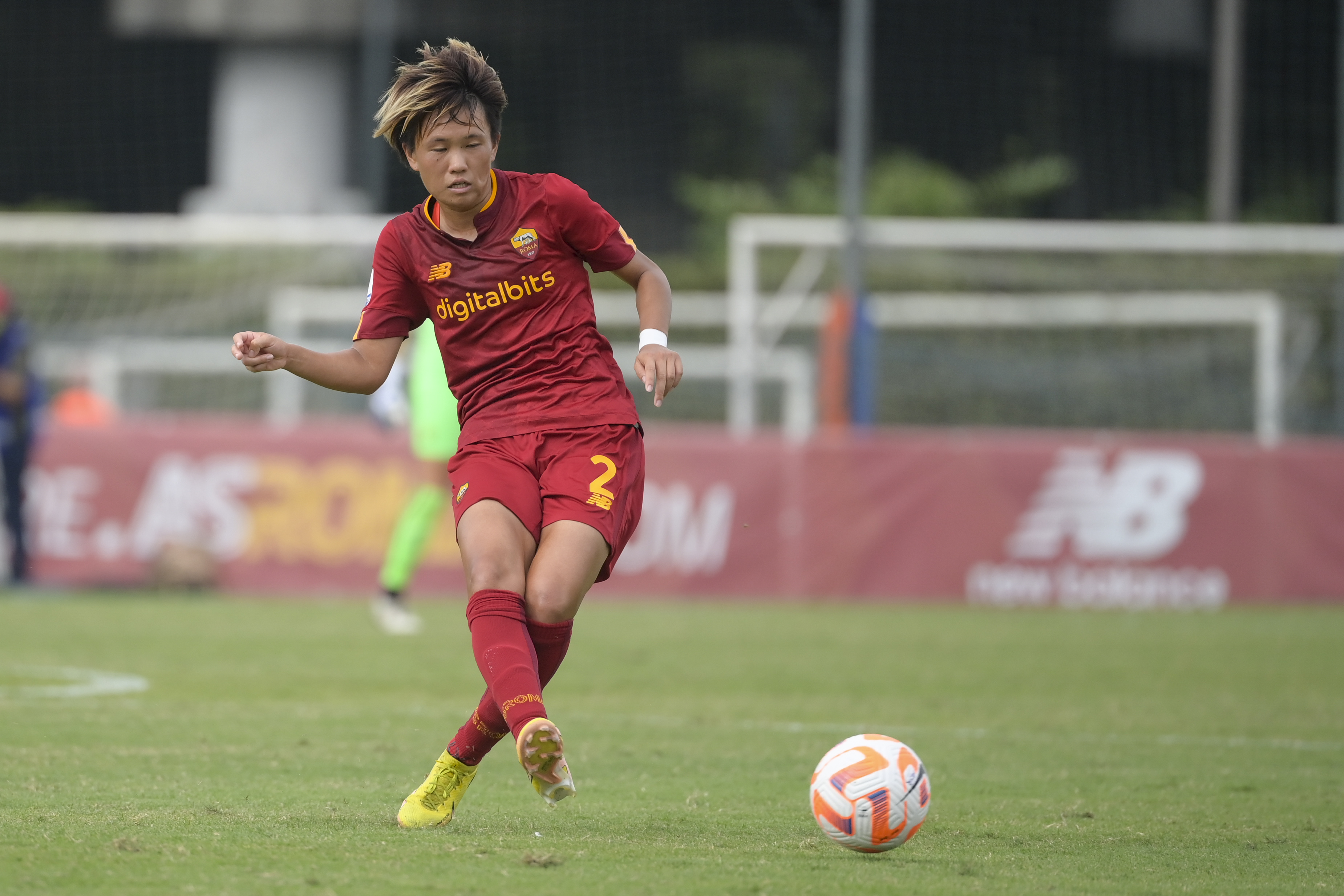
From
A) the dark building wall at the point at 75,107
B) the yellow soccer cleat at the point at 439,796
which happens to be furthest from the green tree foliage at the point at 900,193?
the yellow soccer cleat at the point at 439,796

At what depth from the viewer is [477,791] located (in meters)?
5.90

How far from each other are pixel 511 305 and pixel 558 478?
21.3 inches

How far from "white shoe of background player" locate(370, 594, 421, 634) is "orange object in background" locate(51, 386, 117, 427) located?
640 cm

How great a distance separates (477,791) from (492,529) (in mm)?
1356

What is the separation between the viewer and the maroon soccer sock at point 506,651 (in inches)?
183

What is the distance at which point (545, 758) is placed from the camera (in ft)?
14.5

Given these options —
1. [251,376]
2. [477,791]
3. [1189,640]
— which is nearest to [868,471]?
[1189,640]

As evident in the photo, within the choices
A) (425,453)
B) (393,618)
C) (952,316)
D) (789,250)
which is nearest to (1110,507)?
(952,316)

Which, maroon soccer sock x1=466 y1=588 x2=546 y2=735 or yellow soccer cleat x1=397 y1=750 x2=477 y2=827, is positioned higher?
maroon soccer sock x1=466 y1=588 x2=546 y2=735

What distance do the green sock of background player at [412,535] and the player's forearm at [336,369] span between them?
21.4 feet

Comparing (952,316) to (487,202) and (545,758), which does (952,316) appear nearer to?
(487,202)

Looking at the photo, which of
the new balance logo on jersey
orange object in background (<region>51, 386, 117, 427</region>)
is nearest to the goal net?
orange object in background (<region>51, 386, 117, 427</region>)

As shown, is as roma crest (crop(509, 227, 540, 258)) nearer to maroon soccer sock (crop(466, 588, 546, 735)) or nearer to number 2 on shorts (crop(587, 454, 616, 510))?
number 2 on shorts (crop(587, 454, 616, 510))

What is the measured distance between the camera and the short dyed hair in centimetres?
498
